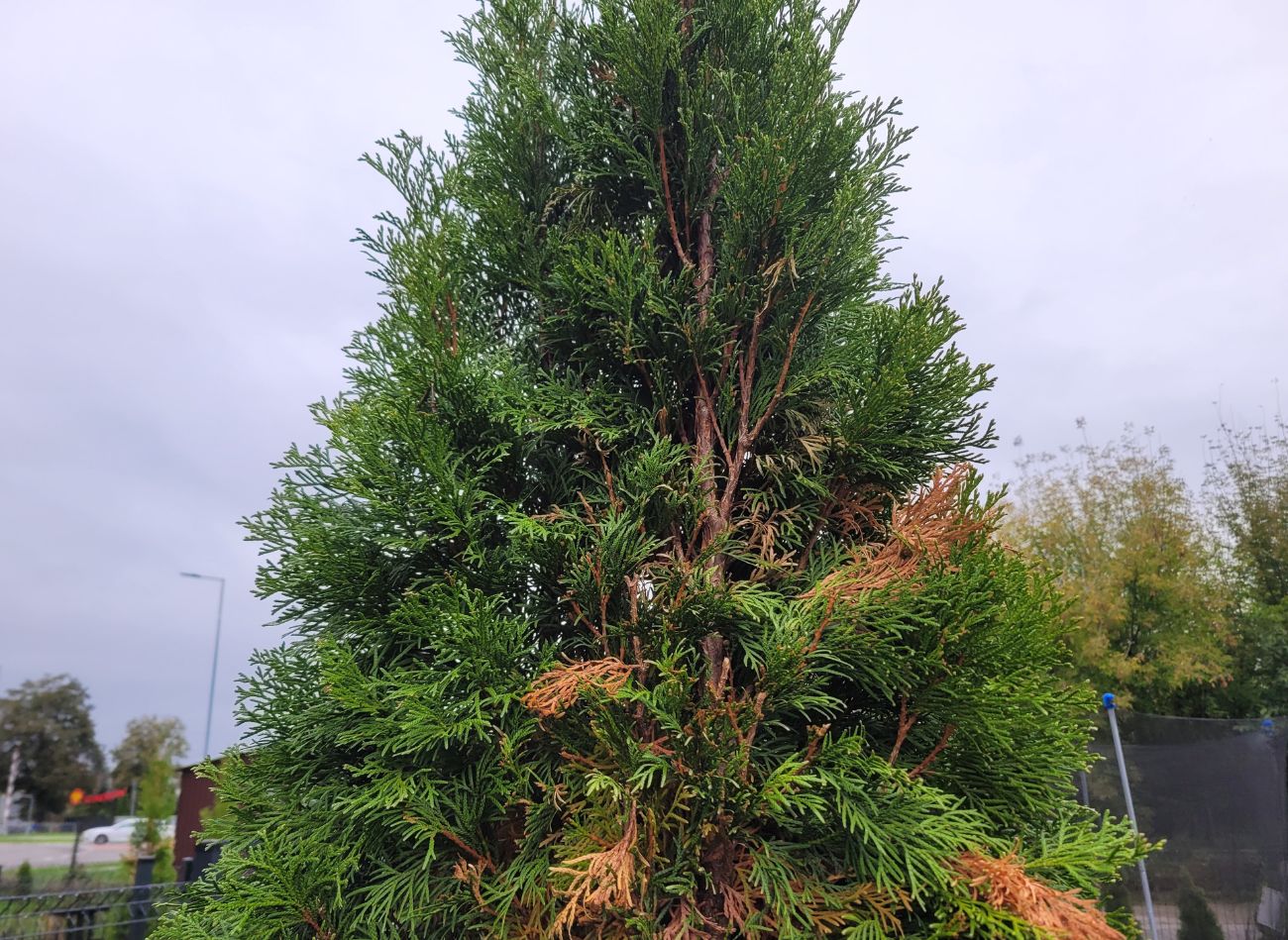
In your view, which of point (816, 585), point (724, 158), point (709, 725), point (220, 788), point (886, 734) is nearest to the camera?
point (709, 725)

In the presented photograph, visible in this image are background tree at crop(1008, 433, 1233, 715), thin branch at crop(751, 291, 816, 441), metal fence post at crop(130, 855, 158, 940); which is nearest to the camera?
thin branch at crop(751, 291, 816, 441)

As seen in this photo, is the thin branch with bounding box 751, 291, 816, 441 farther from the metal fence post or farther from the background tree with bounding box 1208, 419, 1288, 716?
the background tree with bounding box 1208, 419, 1288, 716

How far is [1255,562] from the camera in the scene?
18.4 metres

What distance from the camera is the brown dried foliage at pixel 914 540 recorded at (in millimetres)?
2926

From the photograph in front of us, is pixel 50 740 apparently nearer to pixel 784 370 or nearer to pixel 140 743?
pixel 140 743

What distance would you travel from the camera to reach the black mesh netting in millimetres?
8516

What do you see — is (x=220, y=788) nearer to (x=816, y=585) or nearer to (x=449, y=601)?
(x=449, y=601)

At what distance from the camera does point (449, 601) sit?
116 inches

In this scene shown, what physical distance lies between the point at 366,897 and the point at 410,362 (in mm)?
2130

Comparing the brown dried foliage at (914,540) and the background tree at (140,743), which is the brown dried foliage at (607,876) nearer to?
the brown dried foliage at (914,540)

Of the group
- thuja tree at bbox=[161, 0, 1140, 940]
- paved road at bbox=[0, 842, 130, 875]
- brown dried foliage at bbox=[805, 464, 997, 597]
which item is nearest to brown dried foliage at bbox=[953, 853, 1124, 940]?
thuja tree at bbox=[161, 0, 1140, 940]

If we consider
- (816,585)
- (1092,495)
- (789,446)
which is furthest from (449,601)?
(1092,495)

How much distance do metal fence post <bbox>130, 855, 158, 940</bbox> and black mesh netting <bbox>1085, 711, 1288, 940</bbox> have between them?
1100 centimetres

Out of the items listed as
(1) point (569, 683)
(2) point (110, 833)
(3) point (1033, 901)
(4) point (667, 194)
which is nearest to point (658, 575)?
(1) point (569, 683)
